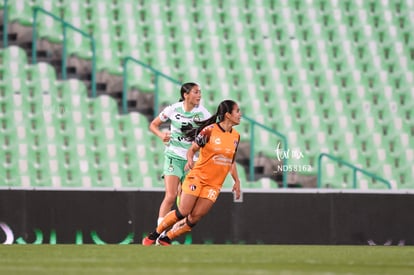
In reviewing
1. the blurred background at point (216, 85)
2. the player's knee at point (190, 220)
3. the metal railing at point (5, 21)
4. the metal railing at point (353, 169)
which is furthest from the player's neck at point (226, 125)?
the metal railing at point (5, 21)

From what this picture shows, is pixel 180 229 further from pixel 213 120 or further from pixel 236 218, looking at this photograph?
pixel 236 218

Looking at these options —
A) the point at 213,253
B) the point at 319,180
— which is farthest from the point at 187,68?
the point at 213,253

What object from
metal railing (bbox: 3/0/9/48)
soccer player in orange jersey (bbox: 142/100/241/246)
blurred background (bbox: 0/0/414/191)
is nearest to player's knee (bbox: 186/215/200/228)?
soccer player in orange jersey (bbox: 142/100/241/246)

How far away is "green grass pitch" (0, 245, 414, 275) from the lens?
6965 mm

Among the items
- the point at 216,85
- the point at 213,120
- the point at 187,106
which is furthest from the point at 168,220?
the point at 216,85

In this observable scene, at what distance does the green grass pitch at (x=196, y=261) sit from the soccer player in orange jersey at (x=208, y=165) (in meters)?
0.67

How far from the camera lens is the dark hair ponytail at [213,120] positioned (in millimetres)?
10258

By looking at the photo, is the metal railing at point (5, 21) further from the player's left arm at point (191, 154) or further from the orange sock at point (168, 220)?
the player's left arm at point (191, 154)

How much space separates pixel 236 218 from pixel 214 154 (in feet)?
7.71

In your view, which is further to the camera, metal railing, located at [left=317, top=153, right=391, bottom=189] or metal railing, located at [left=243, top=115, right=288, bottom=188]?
metal railing, located at [left=243, top=115, right=288, bottom=188]

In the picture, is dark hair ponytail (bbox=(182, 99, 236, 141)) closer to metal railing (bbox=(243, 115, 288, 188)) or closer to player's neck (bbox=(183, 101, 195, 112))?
player's neck (bbox=(183, 101, 195, 112))

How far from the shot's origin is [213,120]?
34.5 feet

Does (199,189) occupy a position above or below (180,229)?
above

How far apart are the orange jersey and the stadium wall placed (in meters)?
2.10
